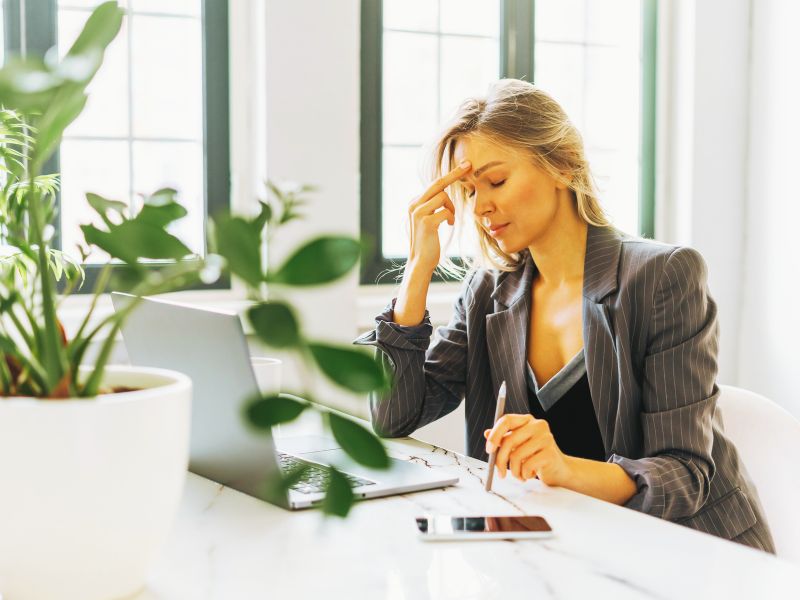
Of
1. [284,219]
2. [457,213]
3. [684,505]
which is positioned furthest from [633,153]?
[284,219]

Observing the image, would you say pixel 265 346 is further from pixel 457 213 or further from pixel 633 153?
pixel 633 153

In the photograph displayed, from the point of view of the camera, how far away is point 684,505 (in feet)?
4.48

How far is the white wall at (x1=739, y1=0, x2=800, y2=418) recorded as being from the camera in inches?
113

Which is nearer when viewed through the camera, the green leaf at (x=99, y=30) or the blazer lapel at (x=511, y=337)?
the green leaf at (x=99, y=30)

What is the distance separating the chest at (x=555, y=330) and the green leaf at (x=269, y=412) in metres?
1.27

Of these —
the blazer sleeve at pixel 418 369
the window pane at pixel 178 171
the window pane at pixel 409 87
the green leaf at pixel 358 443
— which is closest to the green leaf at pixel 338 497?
the green leaf at pixel 358 443

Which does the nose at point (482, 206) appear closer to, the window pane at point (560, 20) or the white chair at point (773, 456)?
the white chair at point (773, 456)

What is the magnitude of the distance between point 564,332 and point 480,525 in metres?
0.80

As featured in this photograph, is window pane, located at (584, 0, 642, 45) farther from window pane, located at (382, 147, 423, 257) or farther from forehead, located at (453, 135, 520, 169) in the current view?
forehead, located at (453, 135, 520, 169)

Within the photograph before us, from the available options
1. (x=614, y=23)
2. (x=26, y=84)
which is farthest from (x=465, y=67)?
(x=26, y=84)

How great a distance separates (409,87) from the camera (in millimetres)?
2982

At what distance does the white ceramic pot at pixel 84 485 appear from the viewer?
0.65 metres

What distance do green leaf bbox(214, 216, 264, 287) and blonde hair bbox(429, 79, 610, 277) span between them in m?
1.34

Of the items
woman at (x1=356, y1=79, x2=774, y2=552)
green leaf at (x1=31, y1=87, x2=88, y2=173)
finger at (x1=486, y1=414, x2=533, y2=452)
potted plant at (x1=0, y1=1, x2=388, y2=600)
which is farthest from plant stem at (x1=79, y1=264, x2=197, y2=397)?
woman at (x1=356, y1=79, x2=774, y2=552)
